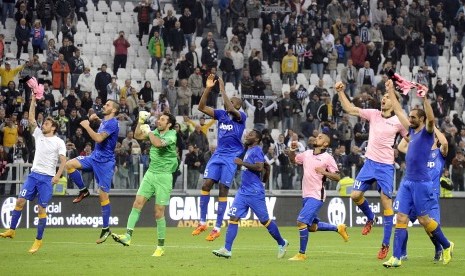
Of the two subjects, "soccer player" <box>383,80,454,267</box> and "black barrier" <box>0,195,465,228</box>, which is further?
"black barrier" <box>0,195,465,228</box>

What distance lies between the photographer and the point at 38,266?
1925cm

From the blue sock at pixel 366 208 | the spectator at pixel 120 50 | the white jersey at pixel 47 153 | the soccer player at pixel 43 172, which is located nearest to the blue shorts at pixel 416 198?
the blue sock at pixel 366 208

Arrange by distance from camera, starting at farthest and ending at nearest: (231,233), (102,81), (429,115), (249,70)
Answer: (249,70) → (102,81) → (231,233) → (429,115)

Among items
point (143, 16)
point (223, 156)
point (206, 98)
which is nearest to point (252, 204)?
point (206, 98)

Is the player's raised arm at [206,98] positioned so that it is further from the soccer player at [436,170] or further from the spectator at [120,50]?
the spectator at [120,50]

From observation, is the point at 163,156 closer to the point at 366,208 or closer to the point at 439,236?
the point at 366,208

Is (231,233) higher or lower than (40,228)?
higher

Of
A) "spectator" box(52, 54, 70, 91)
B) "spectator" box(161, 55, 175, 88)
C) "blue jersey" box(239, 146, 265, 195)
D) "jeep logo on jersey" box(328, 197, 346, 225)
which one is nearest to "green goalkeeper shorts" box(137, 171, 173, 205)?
"blue jersey" box(239, 146, 265, 195)

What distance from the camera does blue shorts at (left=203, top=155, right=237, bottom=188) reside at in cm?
2533

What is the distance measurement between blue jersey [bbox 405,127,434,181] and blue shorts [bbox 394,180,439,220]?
0.40ft

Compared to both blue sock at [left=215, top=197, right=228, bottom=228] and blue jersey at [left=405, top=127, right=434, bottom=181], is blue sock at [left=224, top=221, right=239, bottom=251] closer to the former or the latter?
blue jersey at [left=405, top=127, right=434, bottom=181]

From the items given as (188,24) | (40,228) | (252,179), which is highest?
(188,24)

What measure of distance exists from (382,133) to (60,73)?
19251 millimetres

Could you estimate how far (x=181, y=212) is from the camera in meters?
36.5
